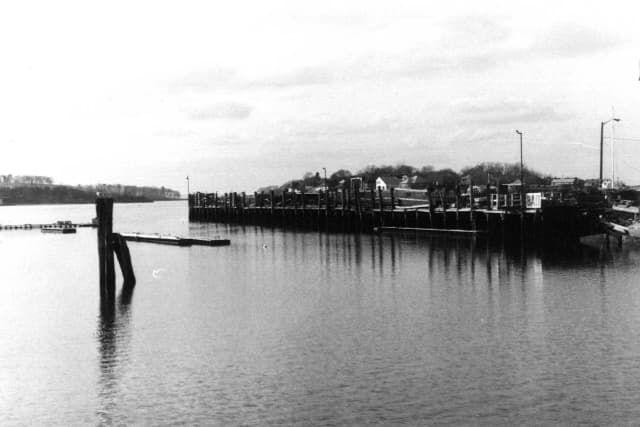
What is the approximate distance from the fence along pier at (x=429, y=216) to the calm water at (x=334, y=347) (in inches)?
557

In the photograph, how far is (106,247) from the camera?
35031 millimetres

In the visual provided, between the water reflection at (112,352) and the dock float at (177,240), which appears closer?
the water reflection at (112,352)

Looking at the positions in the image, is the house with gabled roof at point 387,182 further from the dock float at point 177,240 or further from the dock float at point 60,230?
the dock float at point 177,240

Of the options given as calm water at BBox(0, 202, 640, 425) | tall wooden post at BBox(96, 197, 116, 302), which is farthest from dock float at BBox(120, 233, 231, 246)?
tall wooden post at BBox(96, 197, 116, 302)

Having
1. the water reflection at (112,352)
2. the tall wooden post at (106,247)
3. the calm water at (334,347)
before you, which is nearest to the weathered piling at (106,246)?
the tall wooden post at (106,247)

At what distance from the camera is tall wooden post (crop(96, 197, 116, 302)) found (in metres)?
34.0

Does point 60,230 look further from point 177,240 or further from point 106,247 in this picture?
point 106,247

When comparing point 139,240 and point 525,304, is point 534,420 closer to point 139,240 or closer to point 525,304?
point 525,304

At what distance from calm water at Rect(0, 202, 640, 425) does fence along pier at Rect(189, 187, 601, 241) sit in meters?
14.1

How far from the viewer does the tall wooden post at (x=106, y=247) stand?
34031 mm

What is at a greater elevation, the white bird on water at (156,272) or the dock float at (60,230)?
the dock float at (60,230)

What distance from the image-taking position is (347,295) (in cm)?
3375

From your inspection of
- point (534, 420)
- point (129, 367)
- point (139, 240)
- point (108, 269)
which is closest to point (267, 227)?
point (139, 240)

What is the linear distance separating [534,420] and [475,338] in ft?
25.0
